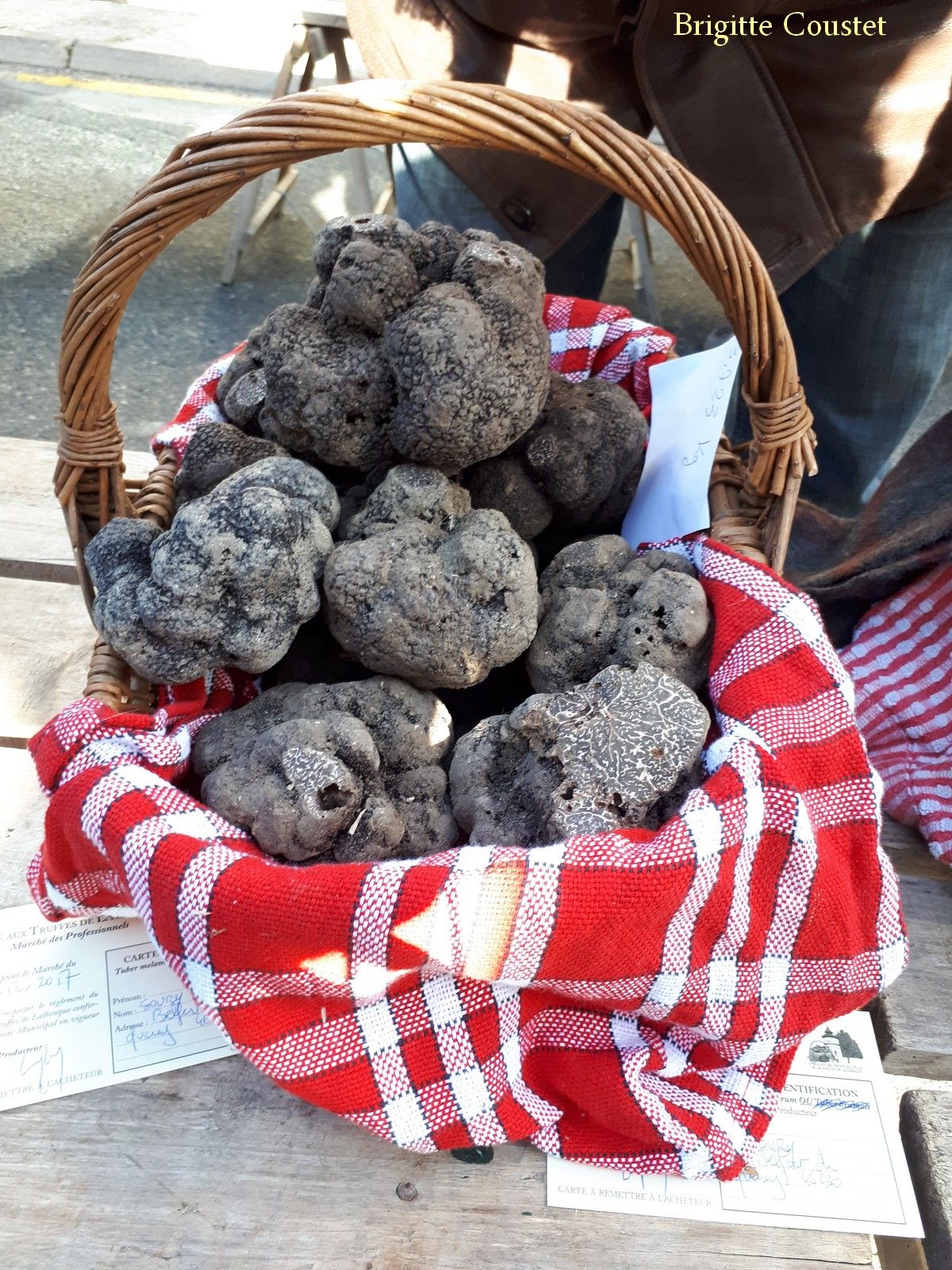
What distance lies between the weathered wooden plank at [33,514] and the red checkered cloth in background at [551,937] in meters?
0.59

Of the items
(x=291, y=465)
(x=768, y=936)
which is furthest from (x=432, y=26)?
(x=768, y=936)

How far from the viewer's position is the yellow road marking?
13.6ft

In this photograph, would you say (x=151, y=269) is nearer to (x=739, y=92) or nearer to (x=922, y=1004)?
(x=739, y=92)

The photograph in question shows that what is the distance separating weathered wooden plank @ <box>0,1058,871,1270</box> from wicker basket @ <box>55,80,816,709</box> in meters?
0.41

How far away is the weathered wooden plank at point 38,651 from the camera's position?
1277mm

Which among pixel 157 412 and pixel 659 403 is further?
pixel 157 412

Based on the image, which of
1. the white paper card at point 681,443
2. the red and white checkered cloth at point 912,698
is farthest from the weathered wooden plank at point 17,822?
the red and white checkered cloth at point 912,698

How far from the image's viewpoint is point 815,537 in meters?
1.74

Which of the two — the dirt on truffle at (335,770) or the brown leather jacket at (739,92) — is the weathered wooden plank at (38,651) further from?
the brown leather jacket at (739,92)

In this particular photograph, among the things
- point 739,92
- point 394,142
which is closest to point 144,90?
point 739,92

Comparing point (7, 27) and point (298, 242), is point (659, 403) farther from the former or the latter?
point (7, 27)

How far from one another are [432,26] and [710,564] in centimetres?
100

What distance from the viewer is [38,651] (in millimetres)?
1356

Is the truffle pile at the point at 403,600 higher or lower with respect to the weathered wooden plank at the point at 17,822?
higher
